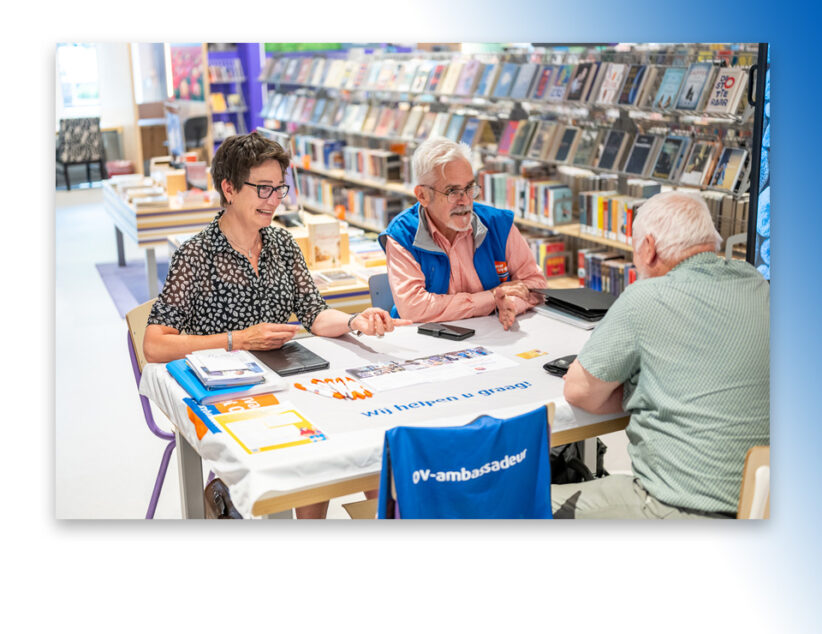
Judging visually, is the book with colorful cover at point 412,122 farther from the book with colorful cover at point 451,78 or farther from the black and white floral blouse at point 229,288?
the black and white floral blouse at point 229,288

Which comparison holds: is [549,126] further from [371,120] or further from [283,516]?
[283,516]

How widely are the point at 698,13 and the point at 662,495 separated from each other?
144cm

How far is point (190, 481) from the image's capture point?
2.95 m

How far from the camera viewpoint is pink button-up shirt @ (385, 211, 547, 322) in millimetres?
3334

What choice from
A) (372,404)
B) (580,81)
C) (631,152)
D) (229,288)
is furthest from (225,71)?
(372,404)

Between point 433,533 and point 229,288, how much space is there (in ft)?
3.43

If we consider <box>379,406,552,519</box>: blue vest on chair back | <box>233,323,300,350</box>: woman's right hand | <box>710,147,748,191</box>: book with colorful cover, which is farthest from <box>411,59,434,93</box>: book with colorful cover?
<box>379,406,552,519</box>: blue vest on chair back

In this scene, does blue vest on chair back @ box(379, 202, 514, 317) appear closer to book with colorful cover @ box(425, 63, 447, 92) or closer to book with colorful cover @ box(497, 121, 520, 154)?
book with colorful cover @ box(497, 121, 520, 154)

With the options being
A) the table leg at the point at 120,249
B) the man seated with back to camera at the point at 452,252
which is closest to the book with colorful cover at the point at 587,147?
the man seated with back to camera at the point at 452,252

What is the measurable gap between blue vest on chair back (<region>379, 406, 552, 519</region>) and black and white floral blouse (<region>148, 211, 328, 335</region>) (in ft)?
3.18

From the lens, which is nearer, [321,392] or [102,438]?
[321,392]

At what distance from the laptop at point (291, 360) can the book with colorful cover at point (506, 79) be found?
138 inches

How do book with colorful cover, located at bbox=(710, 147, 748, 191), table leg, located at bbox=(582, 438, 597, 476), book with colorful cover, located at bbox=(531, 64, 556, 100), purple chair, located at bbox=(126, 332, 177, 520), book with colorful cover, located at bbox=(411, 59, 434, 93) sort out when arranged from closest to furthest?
purple chair, located at bbox=(126, 332, 177, 520) < table leg, located at bbox=(582, 438, 597, 476) < book with colorful cover, located at bbox=(710, 147, 748, 191) < book with colorful cover, located at bbox=(531, 64, 556, 100) < book with colorful cover, located at bbox=(411, 59, 434, 93)
